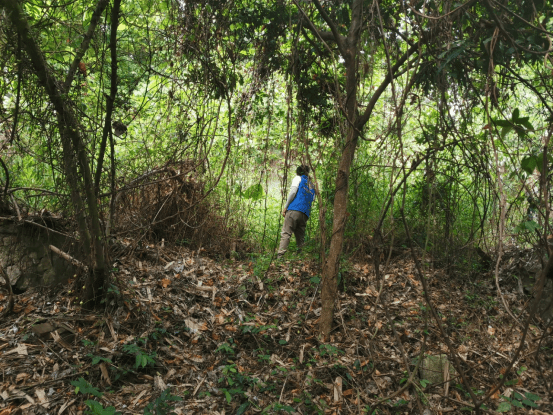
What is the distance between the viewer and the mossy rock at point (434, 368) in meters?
3.52

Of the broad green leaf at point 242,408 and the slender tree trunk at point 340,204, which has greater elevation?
the slender tree trunk at point 340,204

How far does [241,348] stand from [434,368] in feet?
5.81

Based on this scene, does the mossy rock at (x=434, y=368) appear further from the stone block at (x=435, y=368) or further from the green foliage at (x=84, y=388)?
the green foliage at (x=84, y=388)

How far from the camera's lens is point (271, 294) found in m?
4.61

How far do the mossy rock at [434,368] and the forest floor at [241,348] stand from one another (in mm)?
92

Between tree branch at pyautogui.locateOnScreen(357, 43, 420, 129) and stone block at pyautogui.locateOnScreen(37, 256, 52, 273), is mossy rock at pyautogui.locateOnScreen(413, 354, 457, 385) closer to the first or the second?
tree branch at pyautogui.locateOnScreen(357, 43, 420, 129)

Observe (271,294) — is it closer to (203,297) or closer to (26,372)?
(203,297)

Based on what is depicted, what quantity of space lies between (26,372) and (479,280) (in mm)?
5097

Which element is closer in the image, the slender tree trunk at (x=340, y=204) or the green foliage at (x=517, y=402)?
the green foliage at (x=517, y=402)

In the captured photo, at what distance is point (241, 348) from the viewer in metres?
3.76

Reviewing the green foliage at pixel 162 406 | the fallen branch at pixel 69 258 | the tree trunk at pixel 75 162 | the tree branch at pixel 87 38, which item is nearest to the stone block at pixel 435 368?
the green foliage at pixel 162 406

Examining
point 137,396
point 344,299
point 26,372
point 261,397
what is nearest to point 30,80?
point 26,372

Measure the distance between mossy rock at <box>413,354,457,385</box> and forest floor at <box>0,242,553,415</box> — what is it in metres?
0.09

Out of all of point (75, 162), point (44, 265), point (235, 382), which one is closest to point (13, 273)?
point (44, 265)
